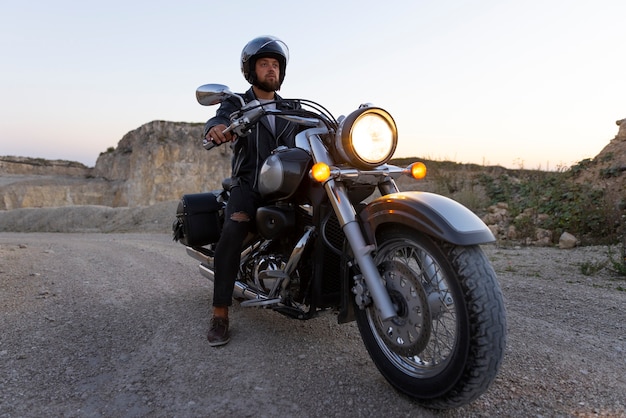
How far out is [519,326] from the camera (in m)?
3.20

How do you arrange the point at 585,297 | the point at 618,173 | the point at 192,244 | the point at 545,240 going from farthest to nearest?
the point at 618,173 → the point at 545,240 → the point at 585,297 → the point at 192,244

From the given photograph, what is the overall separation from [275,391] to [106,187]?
3394 cm

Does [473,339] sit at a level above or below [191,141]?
below

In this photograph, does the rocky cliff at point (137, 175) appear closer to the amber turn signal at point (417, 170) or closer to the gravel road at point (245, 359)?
the gravel road at point (245, 359)

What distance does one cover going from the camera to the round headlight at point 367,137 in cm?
231

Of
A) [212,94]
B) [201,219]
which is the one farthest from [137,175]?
[212,94]

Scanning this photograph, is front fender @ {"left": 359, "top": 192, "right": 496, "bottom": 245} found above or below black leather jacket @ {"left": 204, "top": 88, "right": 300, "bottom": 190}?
below

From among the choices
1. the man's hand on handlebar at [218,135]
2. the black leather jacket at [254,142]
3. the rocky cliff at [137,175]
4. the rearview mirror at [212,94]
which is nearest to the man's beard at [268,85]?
the black leather jacket at [254,142]

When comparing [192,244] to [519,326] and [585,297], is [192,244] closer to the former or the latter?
[519,326]

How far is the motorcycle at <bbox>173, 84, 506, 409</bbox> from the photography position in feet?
6.03

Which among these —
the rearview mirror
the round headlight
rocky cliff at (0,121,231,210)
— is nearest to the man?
the rearview mirror

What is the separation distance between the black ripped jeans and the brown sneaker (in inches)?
4.5

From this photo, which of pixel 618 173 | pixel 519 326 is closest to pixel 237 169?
pixel 519 326

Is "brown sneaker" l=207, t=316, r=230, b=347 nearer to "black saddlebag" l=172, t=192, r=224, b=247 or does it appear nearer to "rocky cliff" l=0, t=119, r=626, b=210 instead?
"black saddlebag" l=172, t=192, r=224, b=247
